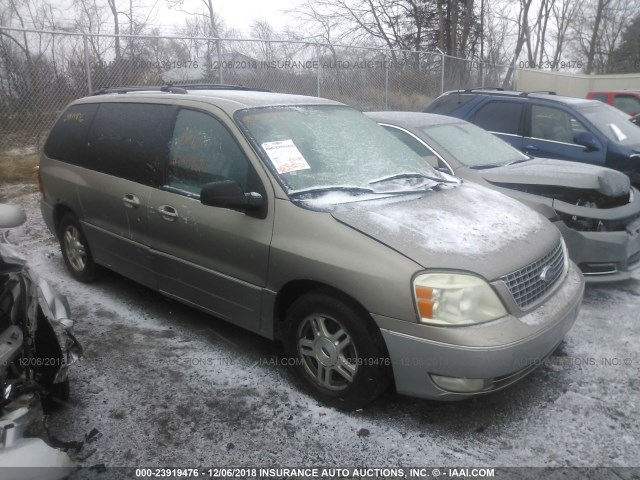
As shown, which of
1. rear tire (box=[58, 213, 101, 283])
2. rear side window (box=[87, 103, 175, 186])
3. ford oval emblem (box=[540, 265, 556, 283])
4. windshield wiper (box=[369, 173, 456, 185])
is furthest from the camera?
rear tire (box=[58, 213, 101, 283])

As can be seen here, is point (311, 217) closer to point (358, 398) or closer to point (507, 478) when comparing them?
point (358, 398)

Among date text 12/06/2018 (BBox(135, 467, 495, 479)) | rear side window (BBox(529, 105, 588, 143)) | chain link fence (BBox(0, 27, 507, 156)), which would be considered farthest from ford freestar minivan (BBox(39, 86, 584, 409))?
chain link fence (BBox(0, 27, 507, 156))

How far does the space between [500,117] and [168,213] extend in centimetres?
524

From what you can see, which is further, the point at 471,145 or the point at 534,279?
the point at 471,145

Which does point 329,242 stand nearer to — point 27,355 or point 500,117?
point 27,355

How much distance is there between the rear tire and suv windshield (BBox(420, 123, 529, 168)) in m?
3.32

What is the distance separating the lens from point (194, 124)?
12.2 feet

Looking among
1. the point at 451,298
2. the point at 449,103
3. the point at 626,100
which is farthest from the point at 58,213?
the point at 626,100

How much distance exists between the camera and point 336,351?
2.97 metres

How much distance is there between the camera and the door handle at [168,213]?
367 centimetres

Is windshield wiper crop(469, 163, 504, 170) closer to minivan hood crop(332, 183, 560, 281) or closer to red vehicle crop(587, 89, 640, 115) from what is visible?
minivan hood crop(332, 183, 560, 281)

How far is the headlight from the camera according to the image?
104 inches

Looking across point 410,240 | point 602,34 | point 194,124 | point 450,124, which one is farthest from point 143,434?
point 602,34

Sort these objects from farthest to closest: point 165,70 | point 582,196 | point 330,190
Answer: point 165,70, point 582,196, point 330,190
